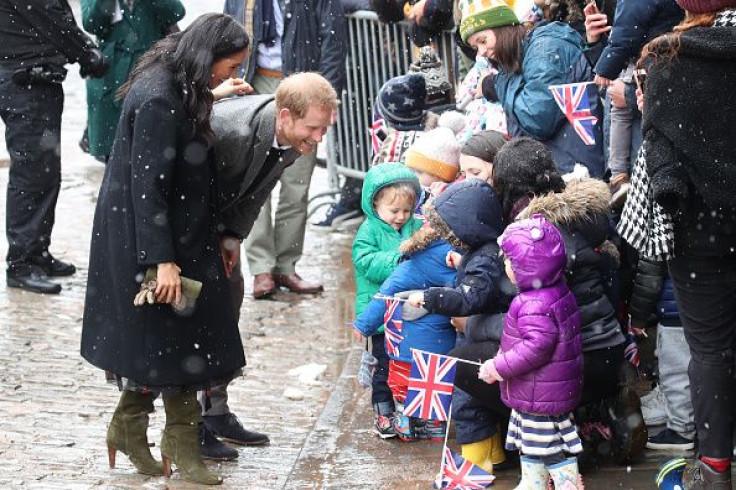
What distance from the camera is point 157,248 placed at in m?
5.57

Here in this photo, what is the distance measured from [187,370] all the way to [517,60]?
8.33ft

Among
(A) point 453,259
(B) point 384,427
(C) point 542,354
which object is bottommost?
(B) point 384,427

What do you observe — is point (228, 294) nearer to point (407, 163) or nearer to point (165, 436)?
point (165, 436)

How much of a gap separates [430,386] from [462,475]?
1.49 ft

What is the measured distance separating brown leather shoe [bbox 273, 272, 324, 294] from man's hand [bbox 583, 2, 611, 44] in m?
3.12

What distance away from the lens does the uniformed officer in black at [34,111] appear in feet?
29.2

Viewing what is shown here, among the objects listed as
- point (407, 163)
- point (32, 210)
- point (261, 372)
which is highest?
point (407, 163)

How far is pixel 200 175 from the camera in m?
5.71

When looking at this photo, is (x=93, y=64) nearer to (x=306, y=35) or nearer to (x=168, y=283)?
(x=306, y=35)

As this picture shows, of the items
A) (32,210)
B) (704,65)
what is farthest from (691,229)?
(32,210)

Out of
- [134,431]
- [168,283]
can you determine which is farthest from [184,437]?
[168,283]

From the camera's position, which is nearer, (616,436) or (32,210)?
(616,436)

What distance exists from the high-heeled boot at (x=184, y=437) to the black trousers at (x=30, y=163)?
366 cm

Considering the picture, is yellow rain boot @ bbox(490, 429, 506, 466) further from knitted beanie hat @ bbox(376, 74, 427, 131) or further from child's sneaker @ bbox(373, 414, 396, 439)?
knitted beanie hat @ bbox(376, 74, 427, 131)
